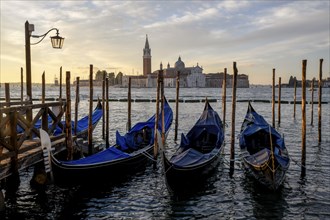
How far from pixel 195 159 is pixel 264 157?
1.64m

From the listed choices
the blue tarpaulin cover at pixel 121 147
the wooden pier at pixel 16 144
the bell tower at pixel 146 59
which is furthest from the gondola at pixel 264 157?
the bell tower at pixel 146 59

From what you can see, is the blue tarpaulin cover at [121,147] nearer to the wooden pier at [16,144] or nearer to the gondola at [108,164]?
the gondola at [108,164]

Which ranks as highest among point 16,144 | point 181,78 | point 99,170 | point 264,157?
point 181,78

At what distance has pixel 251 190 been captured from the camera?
29.1ft

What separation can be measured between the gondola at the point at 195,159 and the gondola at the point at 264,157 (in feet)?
2.81

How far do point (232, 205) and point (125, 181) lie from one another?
2838mm

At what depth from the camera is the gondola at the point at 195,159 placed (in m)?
8.34

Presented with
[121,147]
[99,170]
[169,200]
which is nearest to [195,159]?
[169,200]

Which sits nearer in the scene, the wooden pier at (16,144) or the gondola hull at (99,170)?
the wooden pier at (16,144)

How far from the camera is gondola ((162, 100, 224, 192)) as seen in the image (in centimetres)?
834

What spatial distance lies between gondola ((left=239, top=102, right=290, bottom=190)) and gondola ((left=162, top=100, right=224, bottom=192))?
2.81ft

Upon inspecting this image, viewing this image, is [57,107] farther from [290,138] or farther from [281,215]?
[290,138]

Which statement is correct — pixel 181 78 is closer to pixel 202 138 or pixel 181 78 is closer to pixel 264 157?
pixel 202 138

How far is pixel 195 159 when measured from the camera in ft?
30.1
